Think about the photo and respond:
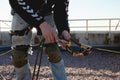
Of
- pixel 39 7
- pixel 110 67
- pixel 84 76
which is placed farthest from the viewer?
pixel 110 67

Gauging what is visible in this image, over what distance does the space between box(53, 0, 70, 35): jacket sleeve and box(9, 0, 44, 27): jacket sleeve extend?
465 mm

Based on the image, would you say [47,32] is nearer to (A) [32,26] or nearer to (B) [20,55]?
(A) [32,26]

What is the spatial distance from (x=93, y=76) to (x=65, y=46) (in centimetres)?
495

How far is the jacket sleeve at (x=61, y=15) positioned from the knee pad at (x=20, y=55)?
1.44 feet

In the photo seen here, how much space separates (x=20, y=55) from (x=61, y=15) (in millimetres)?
605

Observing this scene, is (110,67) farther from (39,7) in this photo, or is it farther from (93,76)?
(39,7)

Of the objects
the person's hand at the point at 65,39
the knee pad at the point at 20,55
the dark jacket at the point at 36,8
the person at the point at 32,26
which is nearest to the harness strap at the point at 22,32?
the person at the point at 32,26

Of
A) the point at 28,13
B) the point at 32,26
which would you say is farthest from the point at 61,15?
the point at 28,13

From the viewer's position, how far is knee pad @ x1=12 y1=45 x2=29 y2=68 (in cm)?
329

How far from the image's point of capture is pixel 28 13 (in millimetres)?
3025

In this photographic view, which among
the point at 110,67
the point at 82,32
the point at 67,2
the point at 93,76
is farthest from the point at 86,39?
the point at 67,2

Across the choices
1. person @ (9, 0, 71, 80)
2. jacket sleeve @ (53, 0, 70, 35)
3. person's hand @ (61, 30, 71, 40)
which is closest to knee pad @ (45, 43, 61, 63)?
person @ (9, 0, 71, 80)

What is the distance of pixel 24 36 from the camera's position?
3336mm

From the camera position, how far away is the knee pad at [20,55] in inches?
130
